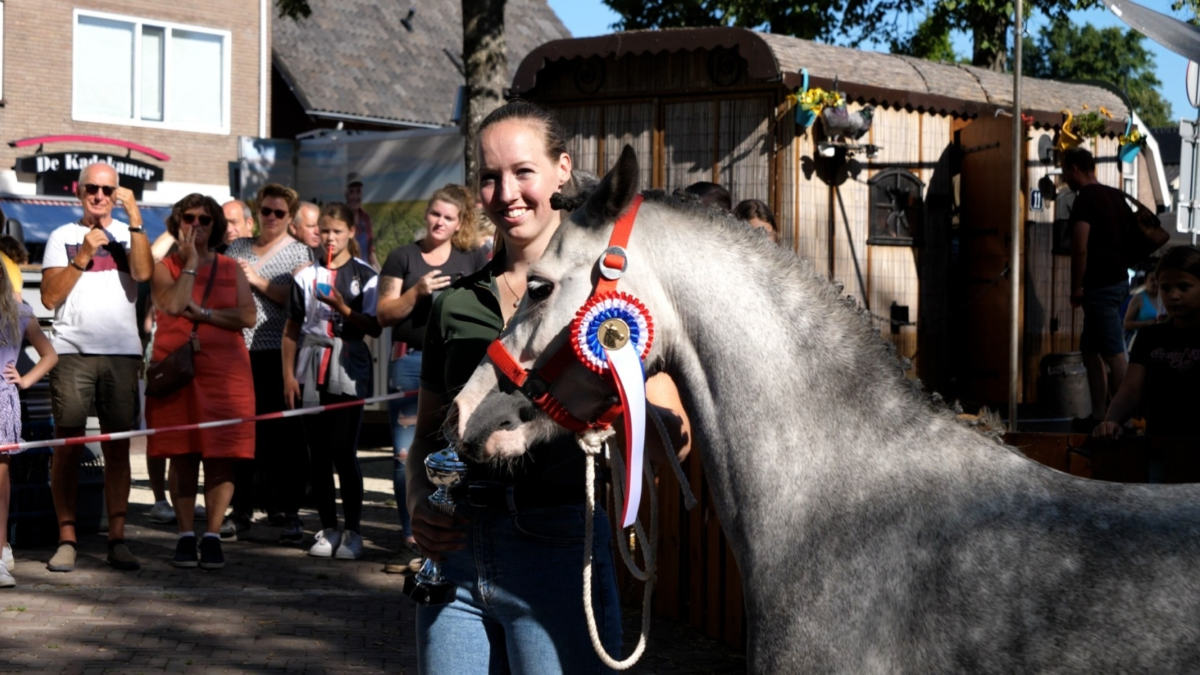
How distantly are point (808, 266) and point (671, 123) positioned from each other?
29.8 ft

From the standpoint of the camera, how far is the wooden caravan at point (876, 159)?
11305mm

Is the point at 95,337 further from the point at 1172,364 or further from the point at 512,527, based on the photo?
the point at 1172,364

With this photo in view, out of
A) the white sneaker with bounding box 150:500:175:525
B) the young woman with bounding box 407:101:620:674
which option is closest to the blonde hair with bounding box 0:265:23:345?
the white sneaker with bounding box 150:500:175:525

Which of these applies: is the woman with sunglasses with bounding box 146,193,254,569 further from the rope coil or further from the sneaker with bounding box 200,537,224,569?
the rope coil

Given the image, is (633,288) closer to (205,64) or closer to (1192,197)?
(1192,197)

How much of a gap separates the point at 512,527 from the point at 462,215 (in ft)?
17.0

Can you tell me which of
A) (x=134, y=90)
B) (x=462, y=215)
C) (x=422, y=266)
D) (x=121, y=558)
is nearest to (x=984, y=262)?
(x=462, y=215)

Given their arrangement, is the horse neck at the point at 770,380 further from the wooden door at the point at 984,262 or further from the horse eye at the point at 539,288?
the wooden door at the point at 984,262

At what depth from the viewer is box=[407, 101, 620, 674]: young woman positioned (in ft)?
10.2

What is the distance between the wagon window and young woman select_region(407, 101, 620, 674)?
8989mm

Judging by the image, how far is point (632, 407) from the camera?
8.97 ft

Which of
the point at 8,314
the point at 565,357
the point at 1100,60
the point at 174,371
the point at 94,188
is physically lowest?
the point at 174,371

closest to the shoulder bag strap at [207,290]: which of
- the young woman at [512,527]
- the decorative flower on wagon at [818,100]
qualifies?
the decorative flower on wagon at [818,100]

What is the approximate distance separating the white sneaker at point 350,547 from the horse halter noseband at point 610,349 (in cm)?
646
